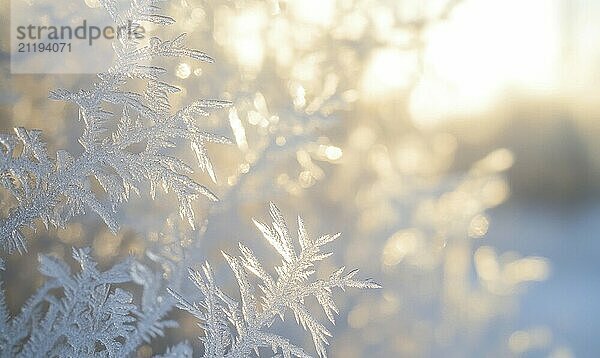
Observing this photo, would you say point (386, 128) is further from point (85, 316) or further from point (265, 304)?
point (85, 316)

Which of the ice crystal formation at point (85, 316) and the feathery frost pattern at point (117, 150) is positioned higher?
the feathery frost pattern at point (117, 150)

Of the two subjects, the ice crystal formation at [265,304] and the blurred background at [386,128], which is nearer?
the ice crystal formation at [265,304]

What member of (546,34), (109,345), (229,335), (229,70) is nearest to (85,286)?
(109,345)

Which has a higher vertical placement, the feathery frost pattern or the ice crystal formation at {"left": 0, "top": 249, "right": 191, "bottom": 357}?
the feathery frost pattern

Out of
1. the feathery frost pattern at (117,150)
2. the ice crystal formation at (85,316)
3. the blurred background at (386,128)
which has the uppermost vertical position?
the blurred background at (386,128)
